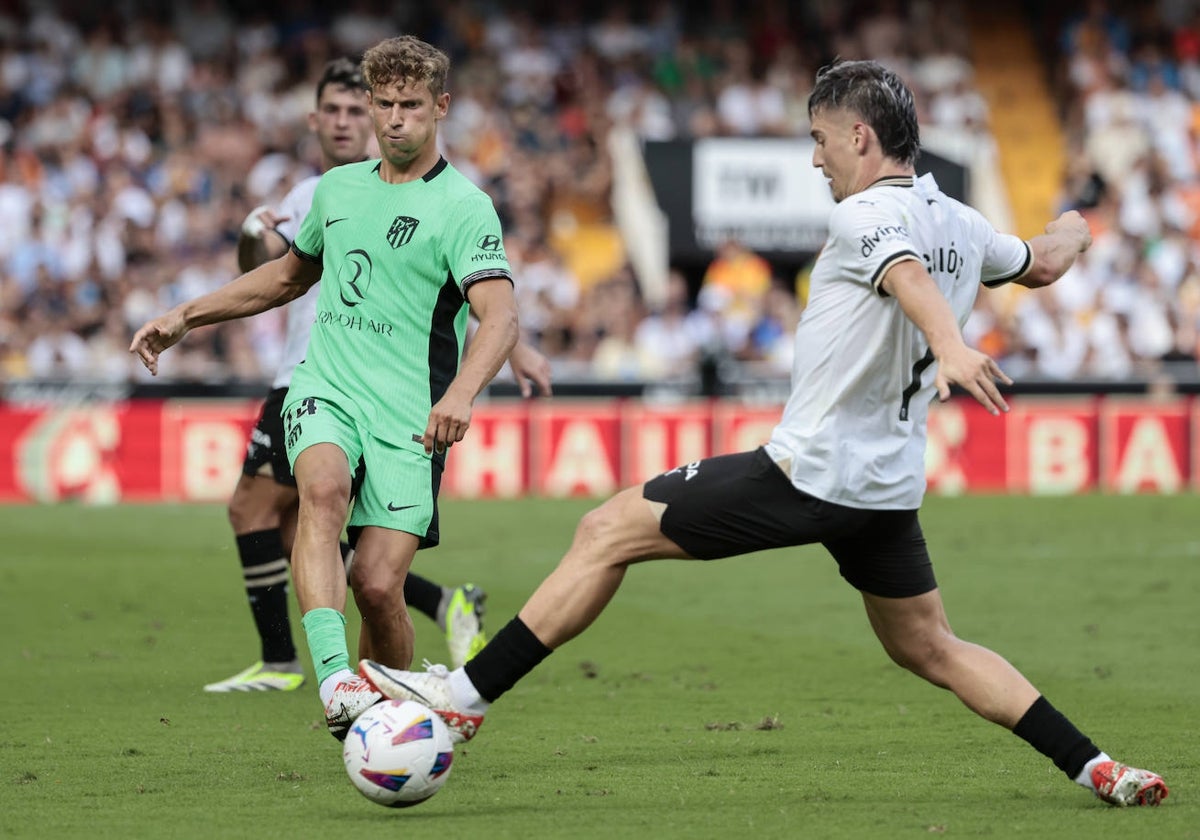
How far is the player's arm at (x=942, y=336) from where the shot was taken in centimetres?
518

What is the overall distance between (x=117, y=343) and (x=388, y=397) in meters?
14.7

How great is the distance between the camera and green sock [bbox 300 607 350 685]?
239 inches

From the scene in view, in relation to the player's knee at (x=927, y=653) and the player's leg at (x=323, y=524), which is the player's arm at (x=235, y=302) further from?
the player's knee at (x=927, y=653)

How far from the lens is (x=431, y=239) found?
6.51 metres

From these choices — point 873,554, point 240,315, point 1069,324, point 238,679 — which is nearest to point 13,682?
point 238,679

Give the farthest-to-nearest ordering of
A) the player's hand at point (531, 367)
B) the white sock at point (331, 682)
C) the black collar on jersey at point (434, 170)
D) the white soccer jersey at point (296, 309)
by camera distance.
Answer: the white soccer jersey at point (296, 309) < the player's hand at point (531, 367) < the black collar on jersey at point (434, 170) < the white sock at point (331, 682)

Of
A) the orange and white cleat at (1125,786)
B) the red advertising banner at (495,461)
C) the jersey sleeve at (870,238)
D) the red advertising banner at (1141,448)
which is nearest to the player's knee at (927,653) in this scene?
the orange and white cleat at (1125,786)

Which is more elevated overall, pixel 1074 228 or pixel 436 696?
pixel 1074 228

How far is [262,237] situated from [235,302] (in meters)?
1.42

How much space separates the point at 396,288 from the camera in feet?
21.5

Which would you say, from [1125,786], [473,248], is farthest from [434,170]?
[1125,786]

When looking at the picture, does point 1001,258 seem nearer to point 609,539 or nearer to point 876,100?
point 876,100

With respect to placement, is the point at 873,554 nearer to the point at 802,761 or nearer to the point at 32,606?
the point at 802,761

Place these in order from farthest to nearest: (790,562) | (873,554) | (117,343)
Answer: (117,343) < (790,562) < (873,554)
